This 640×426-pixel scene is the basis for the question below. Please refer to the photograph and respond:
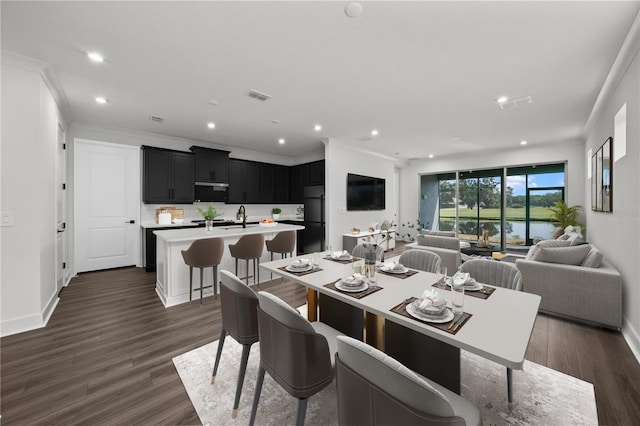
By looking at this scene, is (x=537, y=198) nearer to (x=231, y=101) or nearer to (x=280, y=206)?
(x=280, y=206)

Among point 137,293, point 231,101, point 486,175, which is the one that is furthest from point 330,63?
point 486,175

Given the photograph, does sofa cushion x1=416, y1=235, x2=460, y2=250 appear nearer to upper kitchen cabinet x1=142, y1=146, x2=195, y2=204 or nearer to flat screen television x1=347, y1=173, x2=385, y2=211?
flat screen television x1=347, y1=173, x2=385, y2=211

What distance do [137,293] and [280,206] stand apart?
14.0 feet

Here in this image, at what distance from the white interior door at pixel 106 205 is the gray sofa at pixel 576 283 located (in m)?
6.53

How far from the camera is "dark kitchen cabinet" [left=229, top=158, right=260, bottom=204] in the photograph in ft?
20.4

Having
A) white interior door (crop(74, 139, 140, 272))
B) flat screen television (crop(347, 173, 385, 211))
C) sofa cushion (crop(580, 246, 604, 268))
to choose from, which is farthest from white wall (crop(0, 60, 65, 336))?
sofa cushion (crop(580, 246, 604, 268))

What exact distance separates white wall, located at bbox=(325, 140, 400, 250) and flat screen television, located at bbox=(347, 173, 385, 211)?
14 cm

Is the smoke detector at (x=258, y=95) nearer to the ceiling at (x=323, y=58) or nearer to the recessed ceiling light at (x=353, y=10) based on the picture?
the ceiling at (x=323, y=58)

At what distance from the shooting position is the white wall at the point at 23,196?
2.51 m

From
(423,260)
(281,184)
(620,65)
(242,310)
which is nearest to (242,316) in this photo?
(242,310)

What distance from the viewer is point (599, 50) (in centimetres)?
235

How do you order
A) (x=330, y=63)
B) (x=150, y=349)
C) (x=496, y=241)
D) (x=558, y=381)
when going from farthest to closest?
(x=496, y=241)
(x=330, y=63)
(x=150, y=349)
(x=558, y=381)

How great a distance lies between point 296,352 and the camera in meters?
1.23

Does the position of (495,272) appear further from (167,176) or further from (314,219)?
(167,176)
